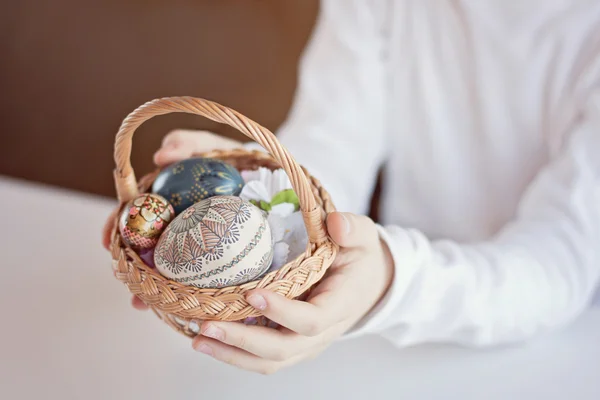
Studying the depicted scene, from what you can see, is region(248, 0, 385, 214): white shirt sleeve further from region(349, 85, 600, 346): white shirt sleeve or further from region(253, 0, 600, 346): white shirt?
region(349, 85, 600, 346): white shirt sleeve

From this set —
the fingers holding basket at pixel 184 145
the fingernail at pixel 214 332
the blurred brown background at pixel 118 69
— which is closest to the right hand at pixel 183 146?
the fingers holding basket at pixel 184 145

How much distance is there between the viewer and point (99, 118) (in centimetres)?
176

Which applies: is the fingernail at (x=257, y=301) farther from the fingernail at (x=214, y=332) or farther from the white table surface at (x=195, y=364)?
the white table surface at (x=195, y=364)

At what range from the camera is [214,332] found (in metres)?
0.50

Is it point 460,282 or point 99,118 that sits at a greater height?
point 460,282

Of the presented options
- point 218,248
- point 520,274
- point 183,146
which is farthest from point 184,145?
point 520,274

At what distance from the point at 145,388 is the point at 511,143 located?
67 centimetres

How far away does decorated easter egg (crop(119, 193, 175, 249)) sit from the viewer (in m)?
0.58

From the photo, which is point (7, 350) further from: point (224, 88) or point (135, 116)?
point (224, 88)

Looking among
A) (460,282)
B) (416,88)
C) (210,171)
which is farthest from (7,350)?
(416,88)

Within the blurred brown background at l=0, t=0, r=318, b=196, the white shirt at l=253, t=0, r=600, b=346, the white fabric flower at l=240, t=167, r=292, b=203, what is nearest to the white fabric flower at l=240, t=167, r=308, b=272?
the white fabric flower at l=240, t=167, r=292, b=203

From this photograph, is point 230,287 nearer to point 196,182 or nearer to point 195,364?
point 196,182

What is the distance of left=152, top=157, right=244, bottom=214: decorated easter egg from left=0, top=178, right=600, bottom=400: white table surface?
0.23m

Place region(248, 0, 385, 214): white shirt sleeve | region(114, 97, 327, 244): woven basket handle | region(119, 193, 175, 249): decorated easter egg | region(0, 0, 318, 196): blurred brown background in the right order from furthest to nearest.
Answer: region(0, 0, 318, 196): blurred brown background, region(248, 0, 385, 214): white shirt sleeve, region(119, 193, 175, 249): decorated easter egg, region(114, 97, 327, 244): woven basket handle
